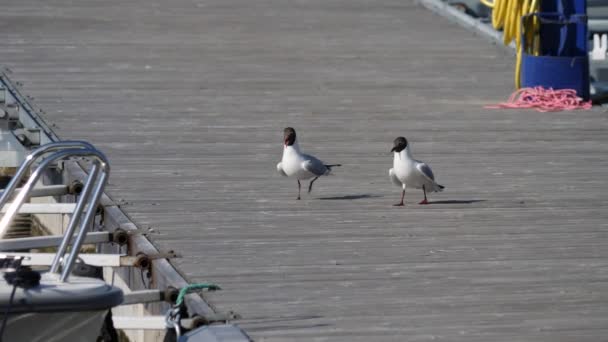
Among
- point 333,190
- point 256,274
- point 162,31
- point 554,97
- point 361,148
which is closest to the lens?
point 256,274

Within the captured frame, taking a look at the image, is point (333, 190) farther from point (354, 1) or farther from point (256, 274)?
point (354, 1)

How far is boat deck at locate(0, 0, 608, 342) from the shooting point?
711 cm

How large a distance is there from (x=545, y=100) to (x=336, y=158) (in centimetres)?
319

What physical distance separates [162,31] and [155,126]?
5.03 metres

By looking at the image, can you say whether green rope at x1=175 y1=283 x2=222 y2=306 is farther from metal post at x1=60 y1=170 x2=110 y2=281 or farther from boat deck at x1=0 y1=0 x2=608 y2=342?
metal post at x1=60 y1=170 x2=110 y2=281

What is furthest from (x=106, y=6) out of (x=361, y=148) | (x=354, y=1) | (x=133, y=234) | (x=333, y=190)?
(x=133, y=234)

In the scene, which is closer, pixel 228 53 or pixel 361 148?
pixel 361 148

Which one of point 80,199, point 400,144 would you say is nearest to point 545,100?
point 400,144

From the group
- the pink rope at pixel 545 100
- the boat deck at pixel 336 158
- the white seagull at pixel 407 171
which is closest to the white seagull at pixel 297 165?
the boat deck at pixel 336 158

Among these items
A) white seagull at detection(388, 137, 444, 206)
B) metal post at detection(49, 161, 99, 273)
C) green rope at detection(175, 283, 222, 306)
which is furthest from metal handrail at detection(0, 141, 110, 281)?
white seagull at detection(388, 137, 444, 206)

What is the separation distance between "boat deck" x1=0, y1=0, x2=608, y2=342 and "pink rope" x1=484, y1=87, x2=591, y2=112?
281 mm

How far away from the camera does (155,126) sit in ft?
40.1

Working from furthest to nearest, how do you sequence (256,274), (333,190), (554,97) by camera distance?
(554,97) → (333,190) → (256,274)

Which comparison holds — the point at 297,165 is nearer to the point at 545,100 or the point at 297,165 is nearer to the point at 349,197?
the point at 349,197
